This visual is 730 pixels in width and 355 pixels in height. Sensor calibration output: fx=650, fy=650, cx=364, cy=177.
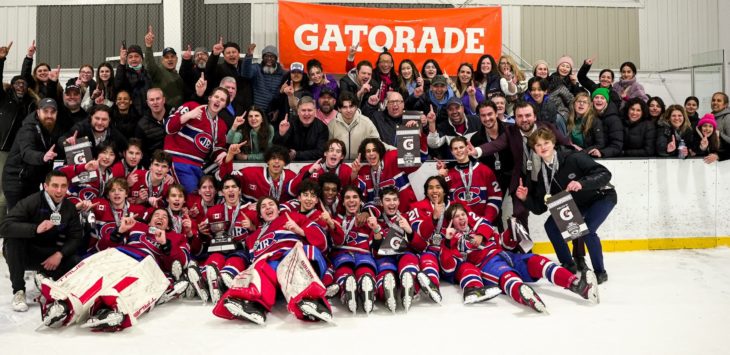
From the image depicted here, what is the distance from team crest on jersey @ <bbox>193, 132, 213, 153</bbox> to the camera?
5.07m

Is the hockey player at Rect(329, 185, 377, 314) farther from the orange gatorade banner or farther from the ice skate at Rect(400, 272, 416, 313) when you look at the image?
the orange gatorade banner

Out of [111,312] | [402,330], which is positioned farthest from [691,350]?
[111,312]

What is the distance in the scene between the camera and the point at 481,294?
3.99 meters

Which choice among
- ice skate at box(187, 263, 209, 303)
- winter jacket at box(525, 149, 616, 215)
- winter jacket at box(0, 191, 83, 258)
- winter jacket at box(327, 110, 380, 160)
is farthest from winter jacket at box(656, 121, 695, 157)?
winter jacket at box(0, 191, 83, 258)

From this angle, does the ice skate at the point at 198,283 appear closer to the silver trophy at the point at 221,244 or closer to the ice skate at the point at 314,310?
the silver trophy at the point at 221,244

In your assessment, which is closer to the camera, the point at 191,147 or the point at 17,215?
the point at 17,215

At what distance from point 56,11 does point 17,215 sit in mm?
5510

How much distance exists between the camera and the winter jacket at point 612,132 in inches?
225

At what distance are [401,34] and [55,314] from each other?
5.50 m

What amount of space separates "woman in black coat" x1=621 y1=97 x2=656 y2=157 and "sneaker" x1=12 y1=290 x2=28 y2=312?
194 inches

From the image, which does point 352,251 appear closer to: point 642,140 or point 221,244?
point 221,244

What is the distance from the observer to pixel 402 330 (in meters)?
3.54

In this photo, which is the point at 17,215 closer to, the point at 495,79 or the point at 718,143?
the point at 495,79

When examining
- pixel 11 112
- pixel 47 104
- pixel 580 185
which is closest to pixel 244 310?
pixel 580 185
